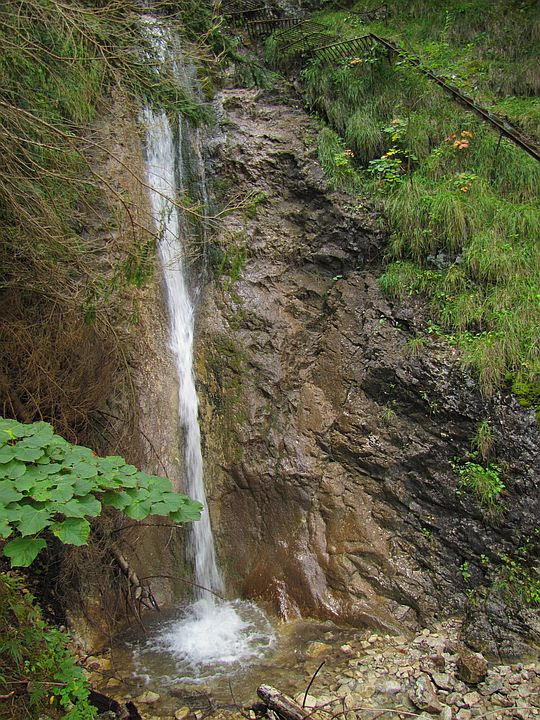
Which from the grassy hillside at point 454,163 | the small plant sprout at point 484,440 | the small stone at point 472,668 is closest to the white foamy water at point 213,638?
the small stone at point 472,668

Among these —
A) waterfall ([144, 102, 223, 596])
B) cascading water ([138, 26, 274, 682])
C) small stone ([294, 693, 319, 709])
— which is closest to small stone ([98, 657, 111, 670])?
cascading water ([138, 26, 274, 682])

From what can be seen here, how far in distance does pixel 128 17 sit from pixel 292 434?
4153 millimetres

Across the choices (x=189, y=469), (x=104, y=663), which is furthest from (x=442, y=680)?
(x=189, y=469)

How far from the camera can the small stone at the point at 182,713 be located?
11.9ft

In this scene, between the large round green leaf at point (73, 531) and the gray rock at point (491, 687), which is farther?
the gray rock at point (491, 687)

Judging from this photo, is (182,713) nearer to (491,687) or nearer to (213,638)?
(213,638)

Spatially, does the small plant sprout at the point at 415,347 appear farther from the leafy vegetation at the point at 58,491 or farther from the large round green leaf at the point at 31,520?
the large round green leaf at the point at 31,520

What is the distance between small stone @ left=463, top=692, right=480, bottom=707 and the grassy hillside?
8.17 feet

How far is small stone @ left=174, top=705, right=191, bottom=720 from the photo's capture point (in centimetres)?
363

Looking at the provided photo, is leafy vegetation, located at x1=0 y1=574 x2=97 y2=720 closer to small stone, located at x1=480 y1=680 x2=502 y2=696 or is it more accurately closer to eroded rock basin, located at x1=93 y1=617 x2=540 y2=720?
eroded rock basin, located at x1=93 y1=617 x2=540 y2=720

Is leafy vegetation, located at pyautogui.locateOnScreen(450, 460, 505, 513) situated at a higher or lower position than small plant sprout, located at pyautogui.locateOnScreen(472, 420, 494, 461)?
lower

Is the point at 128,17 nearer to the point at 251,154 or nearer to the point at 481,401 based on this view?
the point at 251,154

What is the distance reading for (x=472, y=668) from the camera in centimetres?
390

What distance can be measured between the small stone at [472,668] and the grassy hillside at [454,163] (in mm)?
2258
